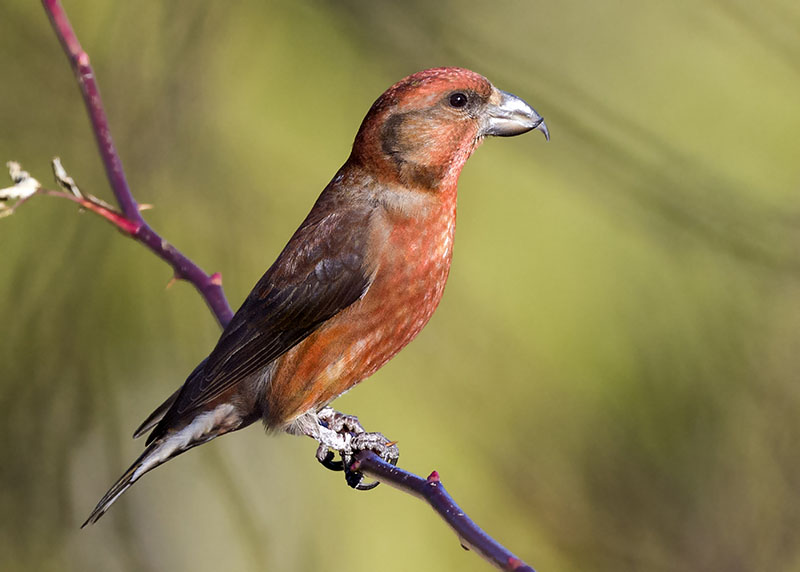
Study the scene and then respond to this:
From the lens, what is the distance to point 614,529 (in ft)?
14.4

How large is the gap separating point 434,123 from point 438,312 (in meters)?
1.33

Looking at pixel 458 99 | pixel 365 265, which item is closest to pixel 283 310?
pixel 365 265

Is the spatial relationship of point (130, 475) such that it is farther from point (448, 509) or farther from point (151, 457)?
point (448, 509)

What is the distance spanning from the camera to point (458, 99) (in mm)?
2934

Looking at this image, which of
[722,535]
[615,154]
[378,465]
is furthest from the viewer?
[722,535]

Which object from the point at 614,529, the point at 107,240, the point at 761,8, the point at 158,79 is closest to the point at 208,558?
the point at 107,240

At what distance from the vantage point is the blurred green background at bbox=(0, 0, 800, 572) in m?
4.03

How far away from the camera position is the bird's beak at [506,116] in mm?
2902

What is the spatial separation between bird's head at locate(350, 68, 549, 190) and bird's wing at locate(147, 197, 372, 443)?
199 mm

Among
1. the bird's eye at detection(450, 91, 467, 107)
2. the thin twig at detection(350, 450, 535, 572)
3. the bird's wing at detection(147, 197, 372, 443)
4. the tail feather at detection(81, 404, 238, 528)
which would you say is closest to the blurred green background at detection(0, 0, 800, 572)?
the tail feather at detection(81, 404, 238, 528)

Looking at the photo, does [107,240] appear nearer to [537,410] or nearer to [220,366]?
[220,366]

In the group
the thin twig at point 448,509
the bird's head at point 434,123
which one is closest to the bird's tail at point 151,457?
the thin twig at point 448,509

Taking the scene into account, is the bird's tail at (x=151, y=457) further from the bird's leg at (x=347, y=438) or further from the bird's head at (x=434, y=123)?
the bird's head at (x=434, y=123)

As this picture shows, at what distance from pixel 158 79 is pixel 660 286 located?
2462 mm
